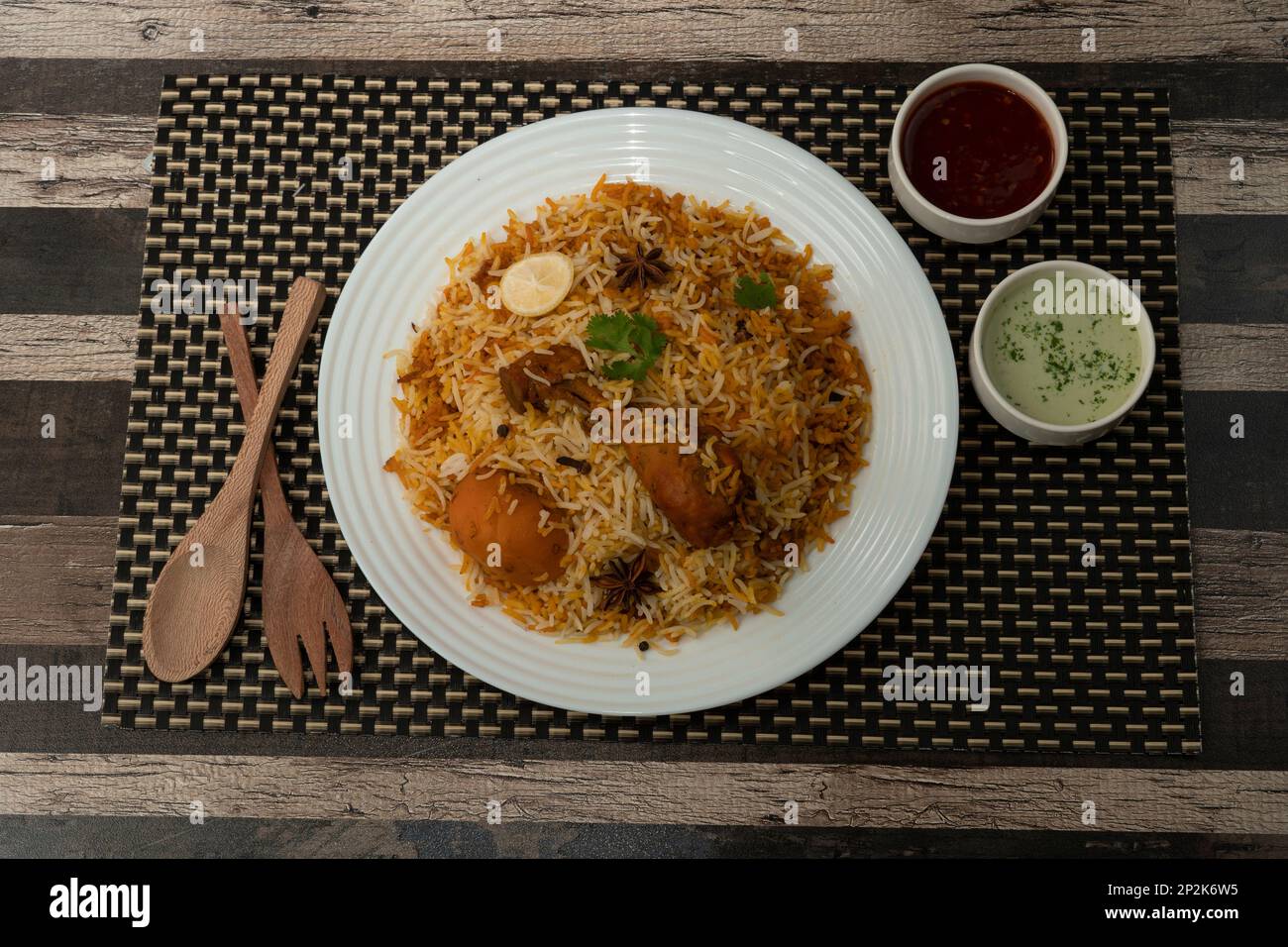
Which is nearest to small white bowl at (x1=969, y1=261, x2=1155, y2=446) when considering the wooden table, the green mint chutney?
the green mint chutney

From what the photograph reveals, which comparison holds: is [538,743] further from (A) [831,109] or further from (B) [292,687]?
(A) [831,109]

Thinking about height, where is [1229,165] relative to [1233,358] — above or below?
above

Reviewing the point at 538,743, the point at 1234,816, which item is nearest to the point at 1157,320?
the point at 1234,816

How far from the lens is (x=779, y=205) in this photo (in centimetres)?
354

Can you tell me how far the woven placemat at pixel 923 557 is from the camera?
145 inches

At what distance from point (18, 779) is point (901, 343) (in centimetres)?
384

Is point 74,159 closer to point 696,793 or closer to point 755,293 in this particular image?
point 755,293

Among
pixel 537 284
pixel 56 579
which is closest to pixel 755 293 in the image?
pixel 537 284

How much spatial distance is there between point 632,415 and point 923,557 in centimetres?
140

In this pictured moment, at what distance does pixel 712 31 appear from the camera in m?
4.16

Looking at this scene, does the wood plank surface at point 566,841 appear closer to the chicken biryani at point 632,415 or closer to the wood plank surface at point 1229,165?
the chicken biryani at point 632,415

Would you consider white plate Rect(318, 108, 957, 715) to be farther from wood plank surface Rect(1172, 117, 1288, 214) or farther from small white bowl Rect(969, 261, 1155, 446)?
wood plank surface Rect(1172, 117, 1288, 214)

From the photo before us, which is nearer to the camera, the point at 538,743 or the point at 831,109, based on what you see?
the point at 538,743

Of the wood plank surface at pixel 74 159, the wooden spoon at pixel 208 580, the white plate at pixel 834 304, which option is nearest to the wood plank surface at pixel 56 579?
the wooden spoon at pixel 208 580
